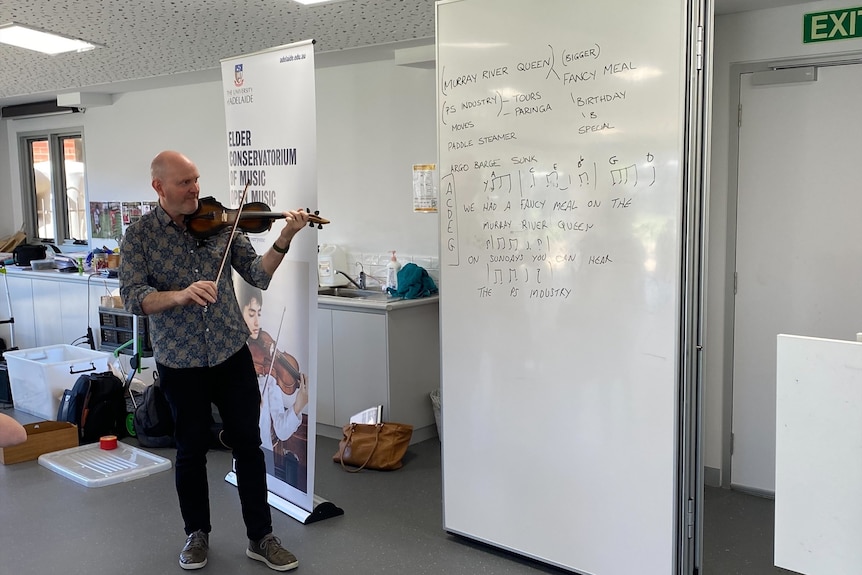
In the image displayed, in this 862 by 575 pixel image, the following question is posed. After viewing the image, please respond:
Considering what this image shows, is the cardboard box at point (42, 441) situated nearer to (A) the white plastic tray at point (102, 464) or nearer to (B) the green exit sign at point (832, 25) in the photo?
(A) the white plastic tray at point (102, 464)

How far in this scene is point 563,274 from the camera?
9.10ft

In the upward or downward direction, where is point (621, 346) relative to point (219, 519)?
upward

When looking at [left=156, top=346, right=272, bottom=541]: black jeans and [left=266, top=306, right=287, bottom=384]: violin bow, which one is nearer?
[left=156, top=346, right=272, bottom=541]: black jeans

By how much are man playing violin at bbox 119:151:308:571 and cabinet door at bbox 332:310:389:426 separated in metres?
1.38

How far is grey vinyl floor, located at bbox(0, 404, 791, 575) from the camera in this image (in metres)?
3.04

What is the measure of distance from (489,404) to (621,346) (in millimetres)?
634

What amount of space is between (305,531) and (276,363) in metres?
0.75

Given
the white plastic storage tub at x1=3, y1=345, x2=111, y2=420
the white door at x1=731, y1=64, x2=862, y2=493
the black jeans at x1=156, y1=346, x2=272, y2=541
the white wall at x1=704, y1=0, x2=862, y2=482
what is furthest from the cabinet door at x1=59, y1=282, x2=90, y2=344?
the white door at x1=731, y1=64, x2=862, y2=493

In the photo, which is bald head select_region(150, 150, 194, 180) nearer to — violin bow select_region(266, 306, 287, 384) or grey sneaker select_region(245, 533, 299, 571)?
violin bow select_region(266, 306, 287, 384)

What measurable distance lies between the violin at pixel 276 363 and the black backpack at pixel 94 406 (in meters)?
1.66

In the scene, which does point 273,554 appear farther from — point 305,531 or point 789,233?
point 789,233

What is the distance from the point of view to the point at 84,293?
6059 mm

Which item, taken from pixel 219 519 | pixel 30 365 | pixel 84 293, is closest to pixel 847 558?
pixel 219 519

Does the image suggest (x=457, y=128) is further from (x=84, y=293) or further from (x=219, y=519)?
(x=84, y=293)
